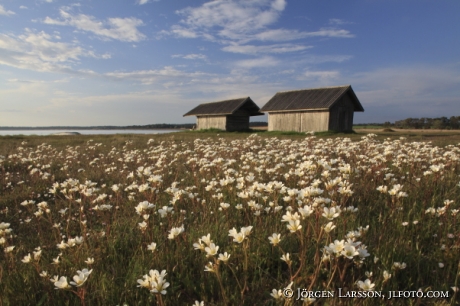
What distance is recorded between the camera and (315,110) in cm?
2791

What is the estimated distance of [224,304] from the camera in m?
1.97

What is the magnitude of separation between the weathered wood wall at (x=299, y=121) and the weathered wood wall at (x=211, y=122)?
671 centimetres

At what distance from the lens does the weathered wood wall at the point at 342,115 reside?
27.4 meters

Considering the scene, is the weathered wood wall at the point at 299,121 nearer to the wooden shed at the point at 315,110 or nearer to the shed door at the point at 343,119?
the wooden shed at the point at 315,110

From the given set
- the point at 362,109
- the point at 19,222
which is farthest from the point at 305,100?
the point at 19,222

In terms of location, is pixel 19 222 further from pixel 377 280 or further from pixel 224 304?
pixel 377 280

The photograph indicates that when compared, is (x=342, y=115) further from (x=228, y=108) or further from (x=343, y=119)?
(x=228, y=108)

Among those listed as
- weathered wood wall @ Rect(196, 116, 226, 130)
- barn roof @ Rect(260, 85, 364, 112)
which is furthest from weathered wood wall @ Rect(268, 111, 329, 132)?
weathered wood wall @ Rect(196, 116, 226, 130)

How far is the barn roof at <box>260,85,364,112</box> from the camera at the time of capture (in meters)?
27.1

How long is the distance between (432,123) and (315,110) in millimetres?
51911

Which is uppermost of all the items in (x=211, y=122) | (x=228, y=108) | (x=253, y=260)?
(x=228, y=108)

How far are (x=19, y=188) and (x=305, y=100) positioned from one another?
91.6 ft

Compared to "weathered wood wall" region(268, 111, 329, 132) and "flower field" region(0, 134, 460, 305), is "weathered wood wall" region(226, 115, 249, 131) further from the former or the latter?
"flower field" region(0, 134, 460, 305)

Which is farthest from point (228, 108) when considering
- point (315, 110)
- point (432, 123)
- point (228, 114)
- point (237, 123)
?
point (432, 123)
